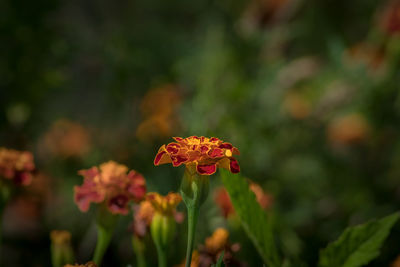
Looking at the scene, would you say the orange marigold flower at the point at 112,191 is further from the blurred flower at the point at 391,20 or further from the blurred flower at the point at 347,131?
the blurred flower at the point at 347,131

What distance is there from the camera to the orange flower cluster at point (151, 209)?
0.47m

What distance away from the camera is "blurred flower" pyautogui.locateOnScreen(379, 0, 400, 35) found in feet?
3.55

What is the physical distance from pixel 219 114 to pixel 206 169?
2.41 ft

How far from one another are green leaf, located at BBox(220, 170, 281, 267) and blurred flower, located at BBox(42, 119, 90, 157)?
922 millimetres

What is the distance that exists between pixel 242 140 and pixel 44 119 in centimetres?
60

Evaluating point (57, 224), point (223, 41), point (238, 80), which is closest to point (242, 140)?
point (238, 80)

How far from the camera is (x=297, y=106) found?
4.83 feet

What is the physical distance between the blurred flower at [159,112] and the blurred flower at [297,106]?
1.16 feet

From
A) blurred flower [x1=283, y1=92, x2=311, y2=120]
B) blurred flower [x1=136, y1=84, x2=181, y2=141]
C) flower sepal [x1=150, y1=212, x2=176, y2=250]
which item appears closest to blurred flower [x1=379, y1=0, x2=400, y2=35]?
blurred flower [x1=283, y1=92, x2=311, y2=120]

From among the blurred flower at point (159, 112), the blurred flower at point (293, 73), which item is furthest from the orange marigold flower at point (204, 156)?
the blurred flower at point (293, 73)

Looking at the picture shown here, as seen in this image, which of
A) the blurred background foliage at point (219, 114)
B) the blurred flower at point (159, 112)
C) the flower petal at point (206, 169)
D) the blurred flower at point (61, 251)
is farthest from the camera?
the blurred flower at point (159, 112)

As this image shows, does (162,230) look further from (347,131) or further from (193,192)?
(347,131)

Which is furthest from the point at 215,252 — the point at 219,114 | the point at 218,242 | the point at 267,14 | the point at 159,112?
the point at 267,14

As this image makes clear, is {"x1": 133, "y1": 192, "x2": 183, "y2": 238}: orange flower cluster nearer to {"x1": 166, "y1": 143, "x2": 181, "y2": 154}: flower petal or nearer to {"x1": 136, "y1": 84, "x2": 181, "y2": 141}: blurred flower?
{"x1": 166, "y1": 143, "x2": 181, "y2": 154}: flower petal
